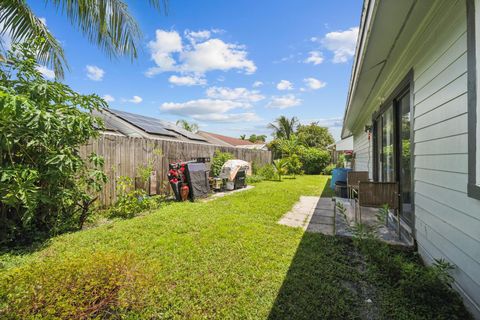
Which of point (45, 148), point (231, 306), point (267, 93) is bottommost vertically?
point (231, 306)

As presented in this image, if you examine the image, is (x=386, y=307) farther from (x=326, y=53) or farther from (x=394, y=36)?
(x=326, y=53)

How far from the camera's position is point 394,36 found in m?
2.44

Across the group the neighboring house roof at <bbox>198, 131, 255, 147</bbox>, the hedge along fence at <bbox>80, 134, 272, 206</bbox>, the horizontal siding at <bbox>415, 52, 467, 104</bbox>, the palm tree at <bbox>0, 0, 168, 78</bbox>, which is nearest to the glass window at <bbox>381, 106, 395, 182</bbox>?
the horizontal siding at <bbox>415, 52, 467, 104</bbox>

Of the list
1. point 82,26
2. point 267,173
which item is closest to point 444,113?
point 82,26

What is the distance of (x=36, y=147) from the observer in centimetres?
328

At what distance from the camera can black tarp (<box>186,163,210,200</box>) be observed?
641cm

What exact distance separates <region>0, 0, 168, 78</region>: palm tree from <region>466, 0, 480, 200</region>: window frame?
11.8 ft

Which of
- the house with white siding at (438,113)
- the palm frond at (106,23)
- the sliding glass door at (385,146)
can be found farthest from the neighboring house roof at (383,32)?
the palm frond at (106,23)

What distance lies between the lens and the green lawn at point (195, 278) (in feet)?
5.46

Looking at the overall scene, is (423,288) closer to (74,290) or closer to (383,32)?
(383,32)

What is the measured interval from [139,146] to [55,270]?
480cm

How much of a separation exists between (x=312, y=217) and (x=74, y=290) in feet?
14.2

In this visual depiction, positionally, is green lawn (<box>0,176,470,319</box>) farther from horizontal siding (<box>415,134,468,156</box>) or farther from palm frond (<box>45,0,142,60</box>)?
palm frond (<box>45,0,142,60</box>)

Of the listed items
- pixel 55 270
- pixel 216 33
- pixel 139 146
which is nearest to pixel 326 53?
pixel 216 33
